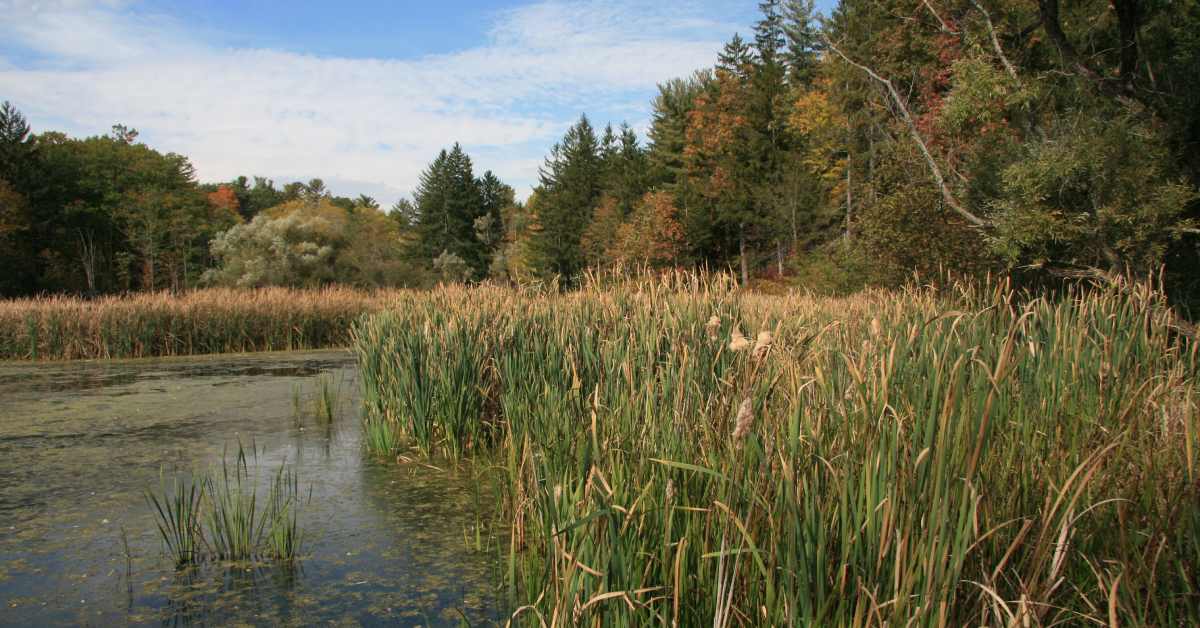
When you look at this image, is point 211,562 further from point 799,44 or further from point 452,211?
point 452,211

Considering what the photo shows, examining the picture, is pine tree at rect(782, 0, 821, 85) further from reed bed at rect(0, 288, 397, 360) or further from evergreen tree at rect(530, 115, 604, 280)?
reed bed at rect(0, 288, 397, 360)

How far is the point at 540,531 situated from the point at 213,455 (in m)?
3.51

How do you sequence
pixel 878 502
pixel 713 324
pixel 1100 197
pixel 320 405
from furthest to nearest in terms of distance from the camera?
1. pixel 1100 197
2. pixel 320 405
3. pixel 713 324
4. pixel 878 502

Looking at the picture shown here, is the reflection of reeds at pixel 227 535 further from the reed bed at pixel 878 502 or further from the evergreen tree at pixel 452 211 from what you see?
the evergreen tree at pixel 452 211

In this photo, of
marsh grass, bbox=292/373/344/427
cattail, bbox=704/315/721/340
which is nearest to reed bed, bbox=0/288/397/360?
marsh grass, bbox=292/373/344/427

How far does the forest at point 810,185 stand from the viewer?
9.38m

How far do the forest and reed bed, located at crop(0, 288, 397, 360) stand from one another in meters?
4.49

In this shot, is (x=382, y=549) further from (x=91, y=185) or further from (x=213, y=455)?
(x=91, y=185)

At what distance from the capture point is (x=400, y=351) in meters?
6.49

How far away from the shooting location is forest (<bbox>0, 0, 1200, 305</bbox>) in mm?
9375

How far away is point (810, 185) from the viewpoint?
29953mm

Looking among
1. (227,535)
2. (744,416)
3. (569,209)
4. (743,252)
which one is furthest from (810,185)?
(744,416)

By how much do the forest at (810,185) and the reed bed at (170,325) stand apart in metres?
4.49

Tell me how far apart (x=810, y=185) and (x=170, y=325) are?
22.5m
